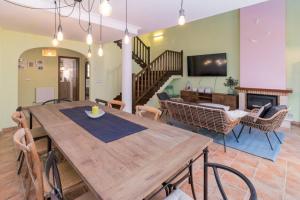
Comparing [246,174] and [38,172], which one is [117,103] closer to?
[38,172]

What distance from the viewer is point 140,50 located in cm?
716

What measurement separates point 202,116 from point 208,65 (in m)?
3.54

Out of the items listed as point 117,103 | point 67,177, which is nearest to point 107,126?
point 67,177

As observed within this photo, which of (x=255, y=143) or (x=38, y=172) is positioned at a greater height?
(x=38, y=172)

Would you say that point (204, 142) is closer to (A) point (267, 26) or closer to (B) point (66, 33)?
(B) point (66, 33)

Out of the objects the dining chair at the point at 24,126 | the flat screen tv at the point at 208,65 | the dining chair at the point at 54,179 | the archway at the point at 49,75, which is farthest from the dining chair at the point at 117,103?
the flat screen tv at the point at 208,65

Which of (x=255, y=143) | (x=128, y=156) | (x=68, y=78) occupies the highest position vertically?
(x=68, y=78)

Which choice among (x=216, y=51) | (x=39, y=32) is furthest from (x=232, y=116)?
(x=39, y=32)

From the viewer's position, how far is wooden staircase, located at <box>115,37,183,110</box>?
5.61m

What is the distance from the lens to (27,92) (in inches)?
220

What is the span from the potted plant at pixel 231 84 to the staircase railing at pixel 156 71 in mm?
1963

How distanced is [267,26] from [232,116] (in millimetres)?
3285

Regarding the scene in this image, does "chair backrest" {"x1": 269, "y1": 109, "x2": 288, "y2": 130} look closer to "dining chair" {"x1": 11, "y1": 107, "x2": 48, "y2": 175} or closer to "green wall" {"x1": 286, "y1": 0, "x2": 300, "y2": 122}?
"green wall" {"x1": 286, "y1": 0, "x2": 300, "y2": 122}

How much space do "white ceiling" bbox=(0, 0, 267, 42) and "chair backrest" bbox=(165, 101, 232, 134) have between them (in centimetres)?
174
